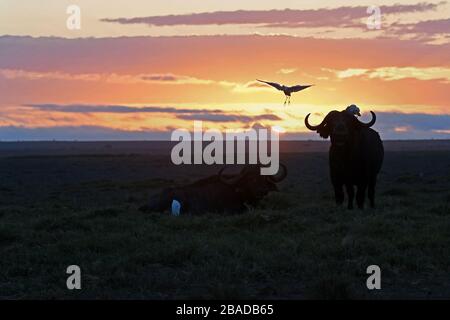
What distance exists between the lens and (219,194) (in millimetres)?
15594

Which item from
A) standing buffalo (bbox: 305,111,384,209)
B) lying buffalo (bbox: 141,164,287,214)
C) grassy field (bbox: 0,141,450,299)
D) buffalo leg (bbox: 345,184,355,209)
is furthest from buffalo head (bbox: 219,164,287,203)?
buffalo leg (bbox: 345,184,355,209)

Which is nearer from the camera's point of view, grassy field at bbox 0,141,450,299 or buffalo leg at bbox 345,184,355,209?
grassy field at bbox 0,141,450,299

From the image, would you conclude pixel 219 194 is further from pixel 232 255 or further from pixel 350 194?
pixel 232 255

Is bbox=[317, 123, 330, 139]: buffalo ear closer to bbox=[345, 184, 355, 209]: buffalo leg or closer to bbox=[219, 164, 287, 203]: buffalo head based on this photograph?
bbox=[345, 184, 355, 209]: buffalo leg

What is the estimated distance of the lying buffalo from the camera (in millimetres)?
15305

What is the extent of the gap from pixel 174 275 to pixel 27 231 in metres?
4.36

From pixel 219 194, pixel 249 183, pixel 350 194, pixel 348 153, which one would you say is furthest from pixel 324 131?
pixel 219 194

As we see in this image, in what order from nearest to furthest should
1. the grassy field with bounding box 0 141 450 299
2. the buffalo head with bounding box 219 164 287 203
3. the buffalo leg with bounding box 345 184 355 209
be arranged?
the grassy field with bounding box 0 141 450 299 < the buffalo leg with bounding box 345 184 355 209 < the buffalo head with bounding box 219 164 287 203

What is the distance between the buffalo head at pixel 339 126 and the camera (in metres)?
15.3

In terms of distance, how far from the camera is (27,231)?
1241cm

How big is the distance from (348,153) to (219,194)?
2.83 metres

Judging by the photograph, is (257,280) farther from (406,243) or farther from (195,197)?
(195,197)

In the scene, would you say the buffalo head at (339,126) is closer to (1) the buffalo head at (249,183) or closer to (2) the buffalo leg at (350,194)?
(2) the buffalo leg at (350,194)

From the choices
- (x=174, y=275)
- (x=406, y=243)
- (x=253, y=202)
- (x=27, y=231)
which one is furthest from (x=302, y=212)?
(x=174, y=275)
